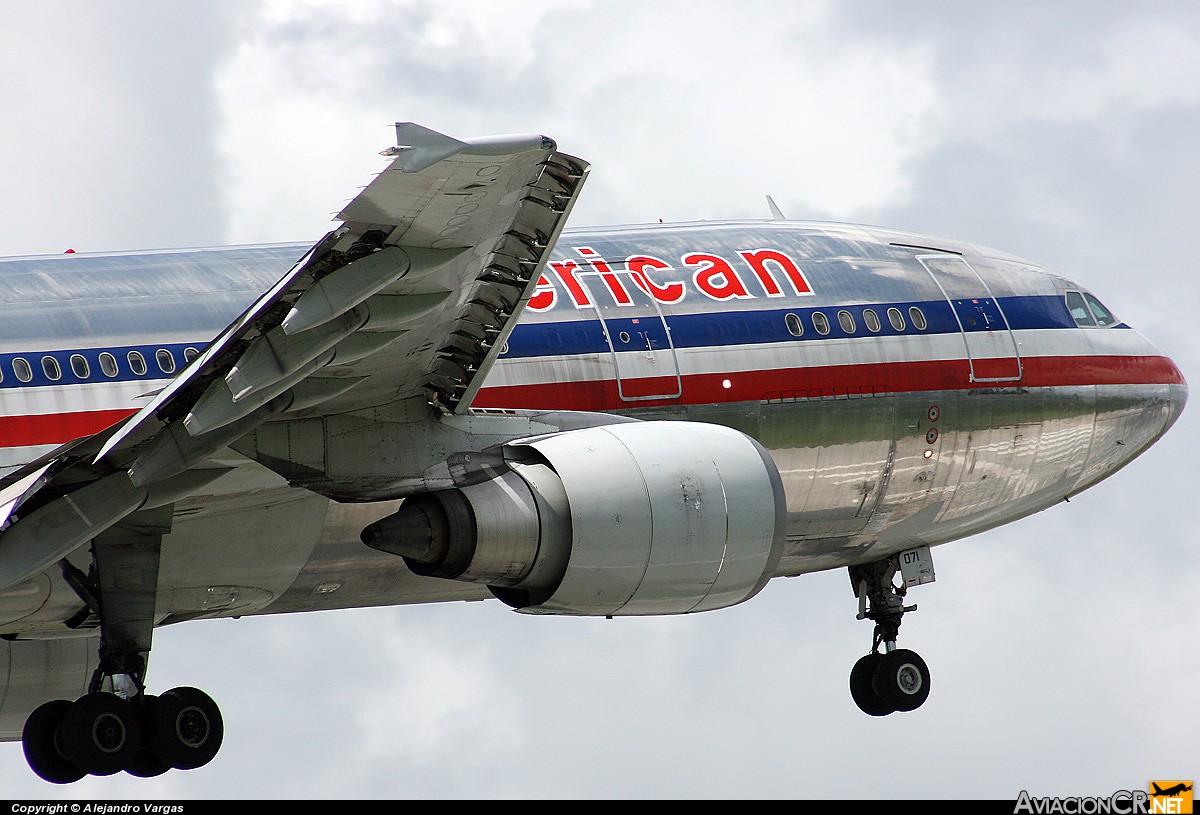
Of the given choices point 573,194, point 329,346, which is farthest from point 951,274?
point 329,346

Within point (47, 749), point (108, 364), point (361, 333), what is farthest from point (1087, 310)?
point (47, 749)

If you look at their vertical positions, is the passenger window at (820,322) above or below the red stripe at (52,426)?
above

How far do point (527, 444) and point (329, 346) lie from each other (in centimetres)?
264

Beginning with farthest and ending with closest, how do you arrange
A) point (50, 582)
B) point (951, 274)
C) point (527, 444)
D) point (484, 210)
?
point (951, 274) < point (50, 582) < point (527, 444) < point (484, 210)

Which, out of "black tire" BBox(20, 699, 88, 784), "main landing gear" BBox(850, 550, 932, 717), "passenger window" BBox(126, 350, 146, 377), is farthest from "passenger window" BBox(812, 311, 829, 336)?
"black tire" BBox(20, 699, 88, 784)

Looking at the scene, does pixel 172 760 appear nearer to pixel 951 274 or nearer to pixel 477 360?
pixel 477 360

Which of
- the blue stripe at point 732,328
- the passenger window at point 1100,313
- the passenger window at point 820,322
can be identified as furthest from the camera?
the passenger window at point 1100,313

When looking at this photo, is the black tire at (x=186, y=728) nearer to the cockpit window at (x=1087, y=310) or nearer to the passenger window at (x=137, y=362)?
the passenger window at (x=137, y=362)

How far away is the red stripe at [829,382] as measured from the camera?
53.5 ft

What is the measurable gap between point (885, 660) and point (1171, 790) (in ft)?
16.0

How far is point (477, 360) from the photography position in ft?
47.3

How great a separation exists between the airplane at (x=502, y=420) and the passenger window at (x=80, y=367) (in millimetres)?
24

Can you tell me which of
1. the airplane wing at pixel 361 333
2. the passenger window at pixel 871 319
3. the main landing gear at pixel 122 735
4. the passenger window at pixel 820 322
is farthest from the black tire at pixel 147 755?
the passenger window at pixel 871 319

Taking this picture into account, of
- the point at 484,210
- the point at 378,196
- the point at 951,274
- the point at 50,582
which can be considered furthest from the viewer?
the point at 951,274
